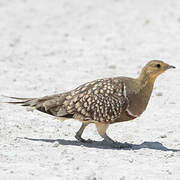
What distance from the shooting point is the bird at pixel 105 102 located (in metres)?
7.72

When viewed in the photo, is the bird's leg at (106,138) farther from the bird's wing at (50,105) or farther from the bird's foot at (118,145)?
the bird's wing at (50,105)

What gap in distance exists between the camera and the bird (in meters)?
7.72

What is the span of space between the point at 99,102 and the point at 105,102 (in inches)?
3.3

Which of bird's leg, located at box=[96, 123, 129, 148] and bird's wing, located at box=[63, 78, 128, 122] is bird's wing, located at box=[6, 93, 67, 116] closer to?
bird's wing, located at box=[63, 78, 128, 122]

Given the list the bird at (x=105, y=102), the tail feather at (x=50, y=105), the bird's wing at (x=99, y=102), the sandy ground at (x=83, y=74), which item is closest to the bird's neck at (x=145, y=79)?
the bird at (x=105, y=102)

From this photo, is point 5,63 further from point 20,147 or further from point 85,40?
point 20,147

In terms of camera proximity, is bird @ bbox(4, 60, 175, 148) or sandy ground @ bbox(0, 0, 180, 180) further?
bird @ bbox(4, 60, 175, 148)

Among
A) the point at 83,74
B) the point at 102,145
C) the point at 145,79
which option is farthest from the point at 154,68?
the point at 83,74

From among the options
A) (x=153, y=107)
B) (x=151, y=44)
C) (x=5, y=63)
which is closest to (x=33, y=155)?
(x=153, y=107)

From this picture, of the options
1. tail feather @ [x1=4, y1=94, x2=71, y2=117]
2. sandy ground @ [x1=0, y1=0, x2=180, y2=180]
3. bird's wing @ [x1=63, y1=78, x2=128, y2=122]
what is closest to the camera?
sandy ground @ [x1=0, y1=0, x2=180, y2=180]

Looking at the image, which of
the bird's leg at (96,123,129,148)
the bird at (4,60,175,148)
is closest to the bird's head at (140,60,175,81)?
the bird at (4,60,175,148)

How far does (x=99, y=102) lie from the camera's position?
304 inches

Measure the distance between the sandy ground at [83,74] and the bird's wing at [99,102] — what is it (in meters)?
0.48

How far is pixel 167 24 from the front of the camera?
17.6m
